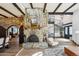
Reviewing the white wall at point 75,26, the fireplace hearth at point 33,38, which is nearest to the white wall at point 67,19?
the white wall at point 75,26

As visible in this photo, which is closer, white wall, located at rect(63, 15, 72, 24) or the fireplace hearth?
white wall, located at rect(63, 15, 72, 24)

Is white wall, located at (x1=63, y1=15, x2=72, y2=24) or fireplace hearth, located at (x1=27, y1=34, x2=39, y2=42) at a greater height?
white wall, located at (x1=63, y1=15, x2=72, y2=24)

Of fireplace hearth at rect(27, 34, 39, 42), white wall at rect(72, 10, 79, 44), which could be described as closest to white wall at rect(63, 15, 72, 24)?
white wall at rect(72, 10, 79, 44)

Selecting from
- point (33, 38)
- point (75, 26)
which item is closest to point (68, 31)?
point (75, 26)

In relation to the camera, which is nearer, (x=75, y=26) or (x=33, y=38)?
(x=75, y=26)

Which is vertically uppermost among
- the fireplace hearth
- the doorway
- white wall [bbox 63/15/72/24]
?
white wall [bbox 63/15/72/24]

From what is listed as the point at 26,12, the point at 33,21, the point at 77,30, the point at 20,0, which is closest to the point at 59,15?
the point at 77,30

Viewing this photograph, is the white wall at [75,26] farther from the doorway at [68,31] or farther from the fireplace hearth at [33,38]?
the fireplace hearth at [33,38]

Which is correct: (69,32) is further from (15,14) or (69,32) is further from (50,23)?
(15,14)

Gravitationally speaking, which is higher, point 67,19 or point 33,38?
point 67,19

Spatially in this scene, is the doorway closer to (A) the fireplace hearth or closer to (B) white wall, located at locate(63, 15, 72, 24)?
(B) white wall, located at locate(63, 15, 72, 24)

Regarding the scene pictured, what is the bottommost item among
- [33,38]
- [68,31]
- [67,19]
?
[33,38]

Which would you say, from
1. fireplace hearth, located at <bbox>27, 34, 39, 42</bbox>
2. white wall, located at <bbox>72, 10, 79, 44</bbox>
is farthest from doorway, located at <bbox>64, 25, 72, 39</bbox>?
fireplace hearth, located at <bbox>27, 34, 39, 42</bbox>

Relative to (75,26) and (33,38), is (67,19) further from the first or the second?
(33,38)
